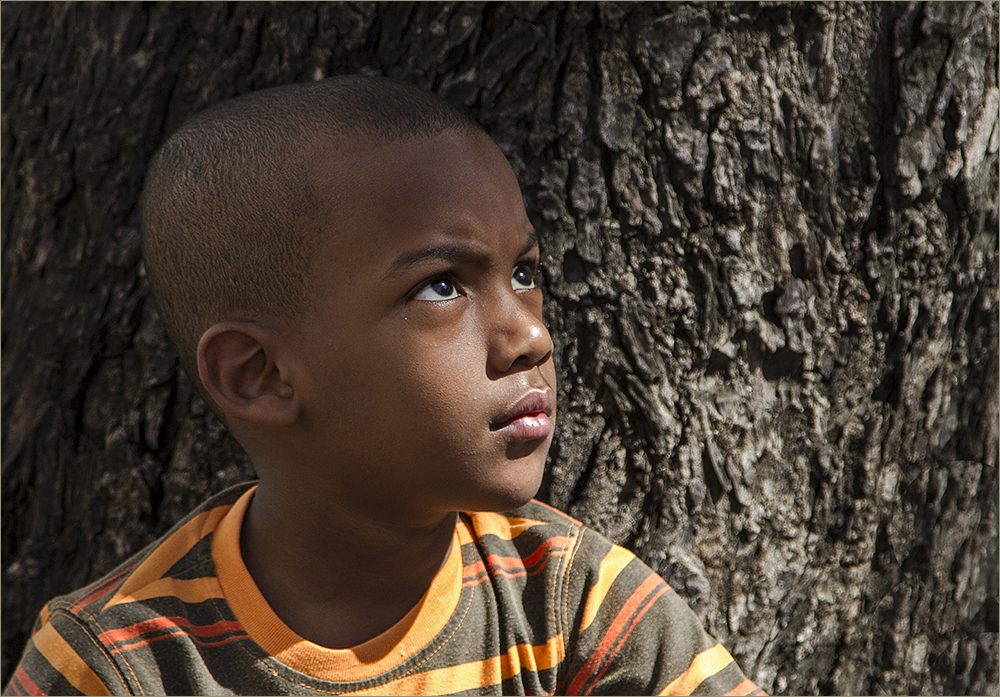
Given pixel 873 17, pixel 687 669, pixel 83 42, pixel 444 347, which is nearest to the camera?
pixel 444 347

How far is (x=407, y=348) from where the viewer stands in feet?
4.80

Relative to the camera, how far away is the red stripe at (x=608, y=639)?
1.71 metres

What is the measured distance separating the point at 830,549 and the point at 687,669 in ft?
1.66

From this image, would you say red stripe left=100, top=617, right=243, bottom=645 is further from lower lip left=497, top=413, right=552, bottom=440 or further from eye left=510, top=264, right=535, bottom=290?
eye left=510, top=264, right=535, bottom=290

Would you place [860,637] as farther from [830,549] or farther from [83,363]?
[83,363]

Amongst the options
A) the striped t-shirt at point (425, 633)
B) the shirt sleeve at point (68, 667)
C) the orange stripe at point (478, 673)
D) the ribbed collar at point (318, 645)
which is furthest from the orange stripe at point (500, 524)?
the shirt sleeve at point (68, 667)

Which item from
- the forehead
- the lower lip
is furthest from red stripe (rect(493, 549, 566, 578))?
the forehead

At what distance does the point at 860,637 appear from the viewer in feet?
6.48

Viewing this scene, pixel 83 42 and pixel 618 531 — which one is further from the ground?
pixel 83 42

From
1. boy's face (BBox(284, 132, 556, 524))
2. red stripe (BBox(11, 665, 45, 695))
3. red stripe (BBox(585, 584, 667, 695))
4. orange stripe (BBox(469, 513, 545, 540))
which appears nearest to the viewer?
boy's face (BBox(284, 132, 556, 524))

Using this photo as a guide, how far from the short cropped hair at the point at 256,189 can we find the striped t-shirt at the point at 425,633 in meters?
0.48

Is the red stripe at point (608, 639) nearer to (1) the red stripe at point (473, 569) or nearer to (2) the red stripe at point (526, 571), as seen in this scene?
(2) the red stripe at point (526, 571)

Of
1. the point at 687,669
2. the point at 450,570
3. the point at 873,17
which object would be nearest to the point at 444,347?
the point at 450,570

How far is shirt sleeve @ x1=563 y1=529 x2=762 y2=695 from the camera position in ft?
5.47
